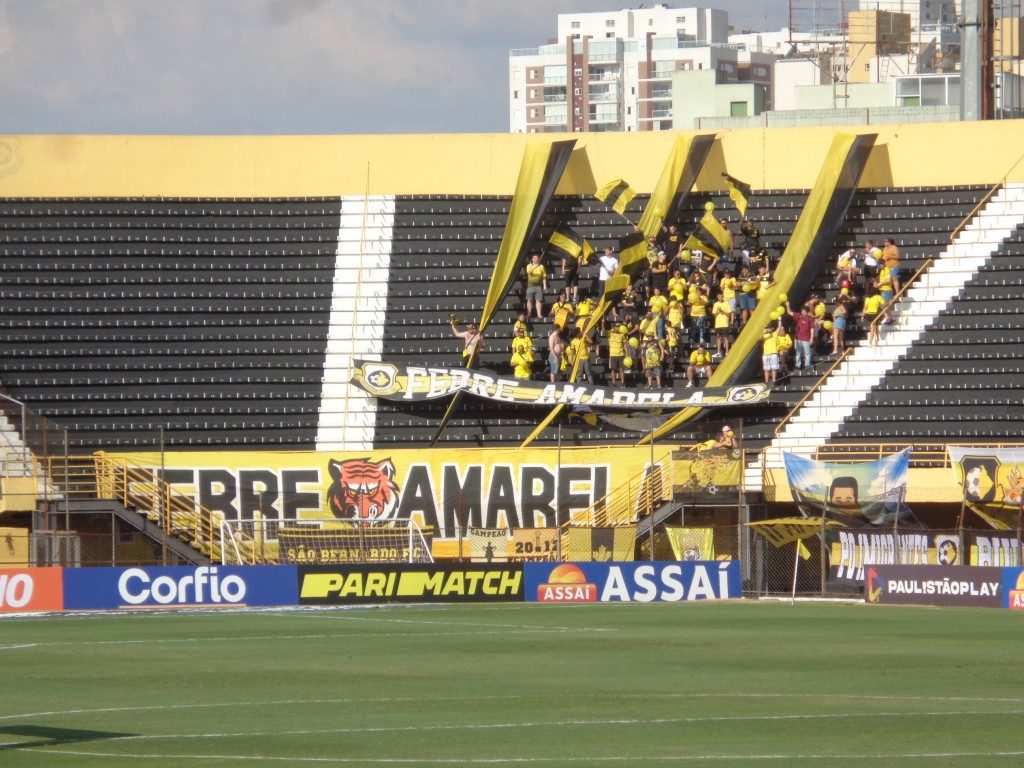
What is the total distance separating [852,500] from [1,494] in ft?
53.9

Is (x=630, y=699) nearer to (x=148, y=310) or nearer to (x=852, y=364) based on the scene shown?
(x=852, y=364)

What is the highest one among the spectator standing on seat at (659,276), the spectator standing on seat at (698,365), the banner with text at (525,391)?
the spectator standing on seat at (659,276)

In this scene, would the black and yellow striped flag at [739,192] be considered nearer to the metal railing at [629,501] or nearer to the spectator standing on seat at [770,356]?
the spectator standing on seat at [770,356]

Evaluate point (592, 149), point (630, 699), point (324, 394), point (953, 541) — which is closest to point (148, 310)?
point (324, 394)

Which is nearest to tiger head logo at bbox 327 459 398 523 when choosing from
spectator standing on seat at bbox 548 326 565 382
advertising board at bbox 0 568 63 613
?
spectator standing on seat at bbox 548 326 565 382

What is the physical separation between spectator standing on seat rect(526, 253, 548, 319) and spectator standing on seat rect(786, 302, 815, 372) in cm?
617

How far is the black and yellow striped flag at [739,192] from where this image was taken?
4219 centimetres

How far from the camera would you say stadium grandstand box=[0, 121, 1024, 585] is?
35562 millimetres

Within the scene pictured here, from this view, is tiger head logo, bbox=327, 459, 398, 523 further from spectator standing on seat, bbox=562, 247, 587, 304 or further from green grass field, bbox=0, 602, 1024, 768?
green grass field, bbox=0, 602, 1024, 768

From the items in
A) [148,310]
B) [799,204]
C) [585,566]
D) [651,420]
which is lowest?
[585,566]

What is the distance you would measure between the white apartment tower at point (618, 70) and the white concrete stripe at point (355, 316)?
11976cm

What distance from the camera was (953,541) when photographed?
102 feet

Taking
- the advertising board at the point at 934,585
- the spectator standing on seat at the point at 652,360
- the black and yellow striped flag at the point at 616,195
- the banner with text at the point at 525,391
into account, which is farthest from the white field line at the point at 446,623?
the black and yellow striped flag at the point at 616,195

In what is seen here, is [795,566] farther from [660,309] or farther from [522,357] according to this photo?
[522,357]
